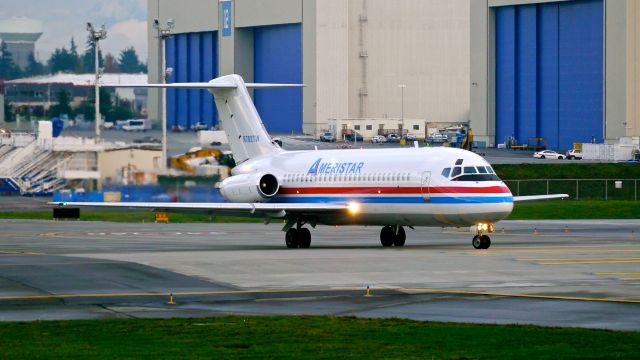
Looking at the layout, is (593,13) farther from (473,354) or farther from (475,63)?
(473,354)

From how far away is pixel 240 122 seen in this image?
56.1 metres

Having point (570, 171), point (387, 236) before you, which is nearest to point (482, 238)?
point (387, 236)

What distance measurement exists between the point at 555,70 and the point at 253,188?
3013 inches

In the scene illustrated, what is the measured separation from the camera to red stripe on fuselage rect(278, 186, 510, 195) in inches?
1761

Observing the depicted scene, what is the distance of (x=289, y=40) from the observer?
5876 inches

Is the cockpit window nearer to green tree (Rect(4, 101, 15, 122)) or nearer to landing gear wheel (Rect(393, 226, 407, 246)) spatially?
landing gear wheel (Rect(393, 226, 407, 246))

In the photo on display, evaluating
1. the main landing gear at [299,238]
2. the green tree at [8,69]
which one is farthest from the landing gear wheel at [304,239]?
the green tree at [8,69]

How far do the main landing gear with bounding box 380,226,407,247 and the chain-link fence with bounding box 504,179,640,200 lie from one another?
40.3 metres

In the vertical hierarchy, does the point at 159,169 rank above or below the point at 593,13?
below

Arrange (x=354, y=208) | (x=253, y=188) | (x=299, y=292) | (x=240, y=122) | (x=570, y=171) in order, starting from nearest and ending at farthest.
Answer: (x=299, y=292)
(x=354, y=208)
(x=253, y=188)
(x=240, y=122)
(x=570, y=171)

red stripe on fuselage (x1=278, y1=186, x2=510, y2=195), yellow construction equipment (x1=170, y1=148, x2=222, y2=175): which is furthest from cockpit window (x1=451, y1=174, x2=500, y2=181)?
yellow construction equipment (x1=170, y1=148, x2=222, y2=175)

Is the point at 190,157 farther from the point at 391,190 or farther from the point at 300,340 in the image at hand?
the point at 300,340

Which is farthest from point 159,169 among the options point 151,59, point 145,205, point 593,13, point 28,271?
point 151,59

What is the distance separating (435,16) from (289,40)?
17080 mm
